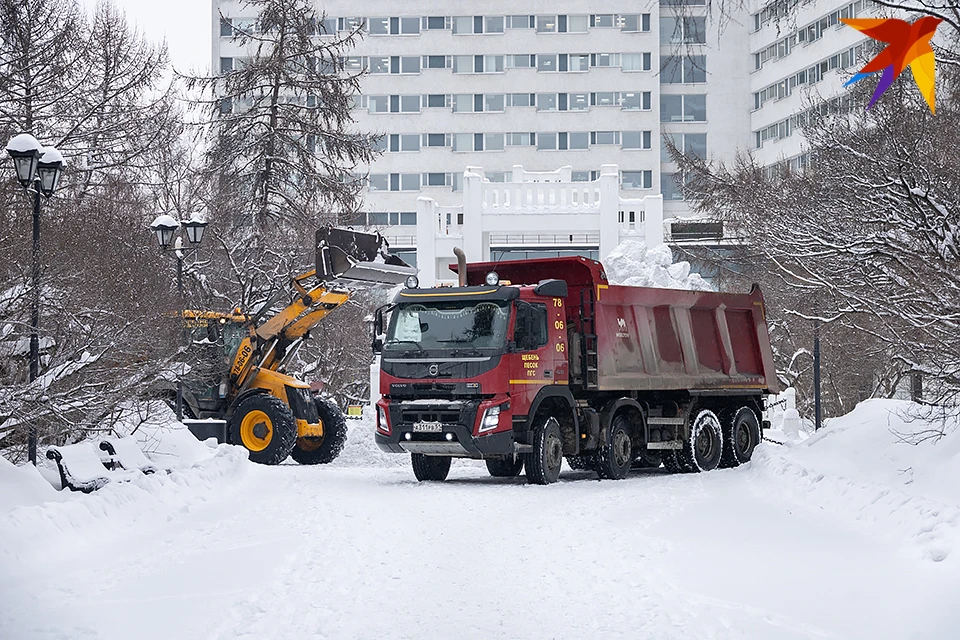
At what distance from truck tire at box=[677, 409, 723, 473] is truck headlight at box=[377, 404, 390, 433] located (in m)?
5.61

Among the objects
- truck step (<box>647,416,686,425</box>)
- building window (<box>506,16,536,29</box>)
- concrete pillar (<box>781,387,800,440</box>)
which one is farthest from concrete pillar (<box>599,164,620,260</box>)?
building window (<box>506,16,536,29</box>)

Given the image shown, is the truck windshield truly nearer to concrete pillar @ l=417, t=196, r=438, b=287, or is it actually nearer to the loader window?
the loader window

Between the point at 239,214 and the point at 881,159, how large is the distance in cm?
2013

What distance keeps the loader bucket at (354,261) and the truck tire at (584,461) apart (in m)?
4.08

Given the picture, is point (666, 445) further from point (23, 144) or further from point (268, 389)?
point (23, 144)

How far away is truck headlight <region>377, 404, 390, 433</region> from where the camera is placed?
19231 millimetres

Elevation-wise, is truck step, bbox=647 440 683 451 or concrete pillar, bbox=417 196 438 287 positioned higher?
concrete pillar, bbox=417 196 438 287

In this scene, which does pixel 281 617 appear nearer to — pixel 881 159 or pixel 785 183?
pixel 881 159

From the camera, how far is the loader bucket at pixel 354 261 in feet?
73.2

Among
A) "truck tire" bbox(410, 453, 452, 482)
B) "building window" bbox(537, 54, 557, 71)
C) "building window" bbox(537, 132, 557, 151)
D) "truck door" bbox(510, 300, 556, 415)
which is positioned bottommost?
"truck tire" bbox(410, 453, 452, 482)

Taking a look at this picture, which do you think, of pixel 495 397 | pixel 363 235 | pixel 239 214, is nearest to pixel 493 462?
pixel 495 397

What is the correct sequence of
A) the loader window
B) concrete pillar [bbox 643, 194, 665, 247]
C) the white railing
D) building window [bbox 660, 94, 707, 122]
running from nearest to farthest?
the loader window → concrete pillar [bbox 643, 194, 665, 247] → the white railing → building window [bbox 660, 94, 707, 122]

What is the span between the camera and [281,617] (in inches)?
347

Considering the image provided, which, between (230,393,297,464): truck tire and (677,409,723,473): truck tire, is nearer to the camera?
(677,409,723,473): truck tire
